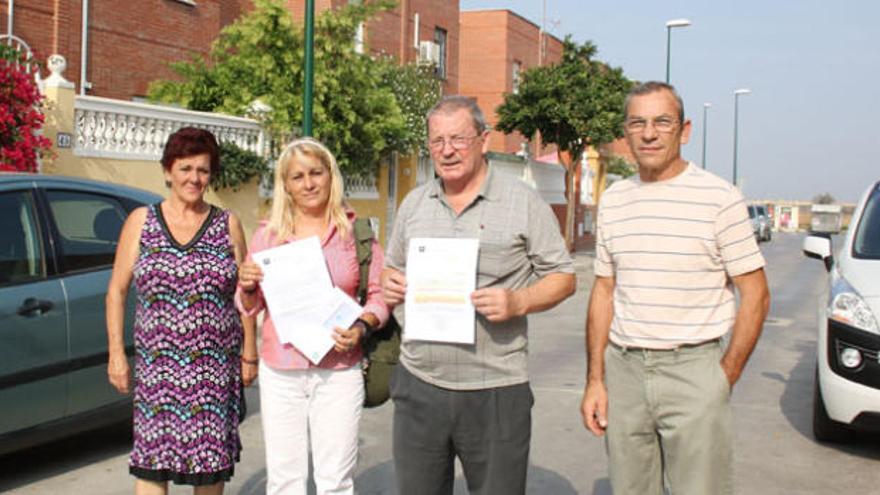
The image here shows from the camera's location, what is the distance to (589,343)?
3.58 m

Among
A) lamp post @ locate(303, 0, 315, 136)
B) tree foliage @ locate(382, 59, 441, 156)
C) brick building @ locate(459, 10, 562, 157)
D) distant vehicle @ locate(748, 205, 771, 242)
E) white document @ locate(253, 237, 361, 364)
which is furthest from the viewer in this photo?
distant vehicle @ locate(748, 205, 771, 242)

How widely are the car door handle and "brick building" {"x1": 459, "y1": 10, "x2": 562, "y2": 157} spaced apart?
33.5 meters

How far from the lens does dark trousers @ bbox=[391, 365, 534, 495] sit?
3412mm

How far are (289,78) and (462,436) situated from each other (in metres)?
13.4

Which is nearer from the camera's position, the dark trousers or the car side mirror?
the dark trousers

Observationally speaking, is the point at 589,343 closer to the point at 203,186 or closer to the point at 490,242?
the point at 490,242

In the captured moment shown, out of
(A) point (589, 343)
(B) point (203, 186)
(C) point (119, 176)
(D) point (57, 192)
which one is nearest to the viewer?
(A) point (589, 343)

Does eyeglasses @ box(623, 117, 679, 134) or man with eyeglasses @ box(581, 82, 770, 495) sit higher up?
eyeglasses @ box(623, 117, 679, 134)

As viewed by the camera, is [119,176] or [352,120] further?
[352,120]

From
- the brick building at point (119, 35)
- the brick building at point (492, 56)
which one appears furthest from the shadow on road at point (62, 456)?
the brick building at point (492, 56)

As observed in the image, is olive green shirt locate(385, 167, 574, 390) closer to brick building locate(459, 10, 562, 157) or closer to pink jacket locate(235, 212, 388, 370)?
pink jacket locate(235, 212, 388, 370)

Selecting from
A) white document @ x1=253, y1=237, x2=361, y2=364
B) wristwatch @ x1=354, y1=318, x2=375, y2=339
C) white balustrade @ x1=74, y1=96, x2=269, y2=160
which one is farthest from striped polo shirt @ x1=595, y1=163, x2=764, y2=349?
white balustrade @ x1=74, y1=96, x2=269, y2=160

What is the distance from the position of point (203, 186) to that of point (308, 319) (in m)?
0.76

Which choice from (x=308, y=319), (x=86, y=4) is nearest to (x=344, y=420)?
(x=308, y=319)
